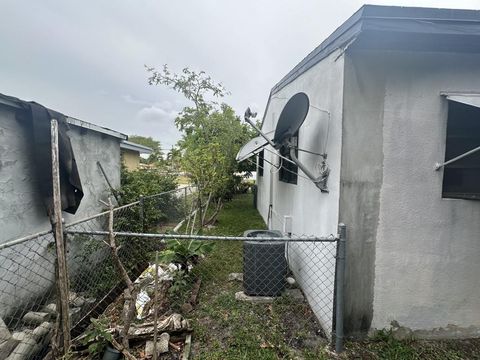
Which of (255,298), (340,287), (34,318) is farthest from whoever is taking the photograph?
(255,298)

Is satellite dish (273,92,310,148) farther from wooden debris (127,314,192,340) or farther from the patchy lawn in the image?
wooden debris (127,314,192,340)

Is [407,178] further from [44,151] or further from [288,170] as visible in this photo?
[44,151]

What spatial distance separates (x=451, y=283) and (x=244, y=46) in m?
8.56

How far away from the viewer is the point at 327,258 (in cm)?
304

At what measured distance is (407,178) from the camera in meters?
2.70

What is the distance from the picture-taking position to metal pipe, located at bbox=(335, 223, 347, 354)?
8.19 ft

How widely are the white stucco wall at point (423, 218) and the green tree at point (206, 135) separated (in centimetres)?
467

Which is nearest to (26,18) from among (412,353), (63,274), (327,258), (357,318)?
(63,274)

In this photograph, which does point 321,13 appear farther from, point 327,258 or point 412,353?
point 412,353

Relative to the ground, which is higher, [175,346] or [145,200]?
[145,200]

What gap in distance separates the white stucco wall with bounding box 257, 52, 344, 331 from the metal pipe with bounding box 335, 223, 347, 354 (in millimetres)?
234

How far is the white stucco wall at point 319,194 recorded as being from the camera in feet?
9.19

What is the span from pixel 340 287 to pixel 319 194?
117 cm

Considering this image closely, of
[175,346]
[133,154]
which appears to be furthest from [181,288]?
[133,154]
